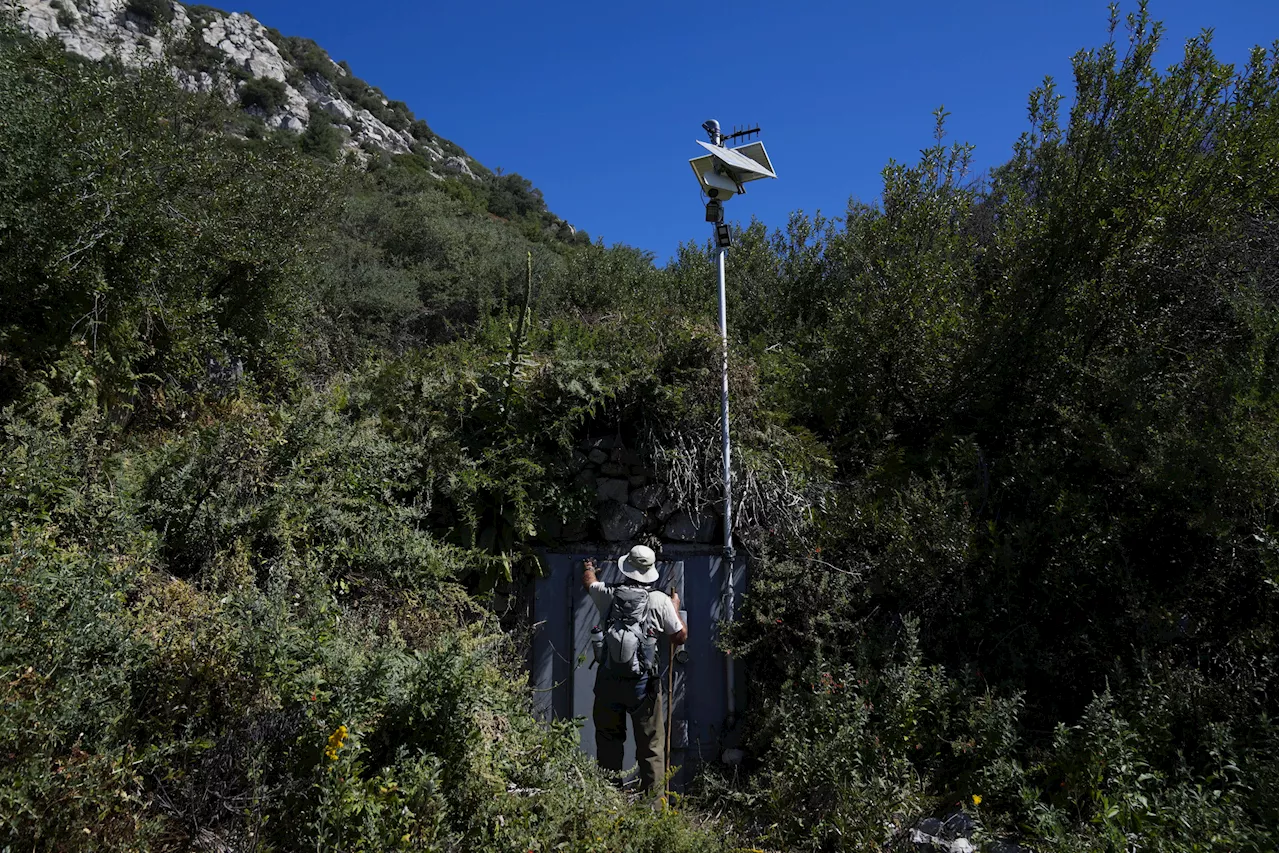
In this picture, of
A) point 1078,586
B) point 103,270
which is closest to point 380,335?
point 103,270

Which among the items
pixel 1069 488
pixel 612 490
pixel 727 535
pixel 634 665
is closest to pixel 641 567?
pixel 634 665

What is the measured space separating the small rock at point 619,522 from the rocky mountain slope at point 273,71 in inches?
822

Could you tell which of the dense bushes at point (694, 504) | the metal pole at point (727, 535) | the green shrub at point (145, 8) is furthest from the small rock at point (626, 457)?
the green shrub at point (145, 8)

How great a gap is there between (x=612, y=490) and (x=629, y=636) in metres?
1.77

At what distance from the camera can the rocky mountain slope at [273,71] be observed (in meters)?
28.2

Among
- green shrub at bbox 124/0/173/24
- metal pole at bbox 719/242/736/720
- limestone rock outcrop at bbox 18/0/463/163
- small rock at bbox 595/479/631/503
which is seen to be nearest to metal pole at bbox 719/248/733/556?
metal pole at bbox 719/242/736/720

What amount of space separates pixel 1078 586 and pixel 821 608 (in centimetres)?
179

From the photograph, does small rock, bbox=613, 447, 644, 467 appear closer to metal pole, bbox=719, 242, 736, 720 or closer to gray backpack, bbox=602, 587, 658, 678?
metal pole, bbox=719, 242, 736, 720

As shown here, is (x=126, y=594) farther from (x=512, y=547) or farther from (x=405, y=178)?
Answer: (x=405, y=178)

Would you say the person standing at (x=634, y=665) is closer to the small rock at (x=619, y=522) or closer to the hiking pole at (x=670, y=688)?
the hiking pole at (x=670, y=688)

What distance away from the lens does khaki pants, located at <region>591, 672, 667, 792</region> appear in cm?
519

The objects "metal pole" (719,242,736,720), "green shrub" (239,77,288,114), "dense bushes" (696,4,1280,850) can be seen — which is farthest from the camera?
"green shrub" (239,77,288,114)

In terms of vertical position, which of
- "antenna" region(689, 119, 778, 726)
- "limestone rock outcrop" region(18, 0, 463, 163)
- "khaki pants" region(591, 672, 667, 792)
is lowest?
"khaki pants" region(591, 672, 667, 792)

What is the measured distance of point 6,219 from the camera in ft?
16.6
